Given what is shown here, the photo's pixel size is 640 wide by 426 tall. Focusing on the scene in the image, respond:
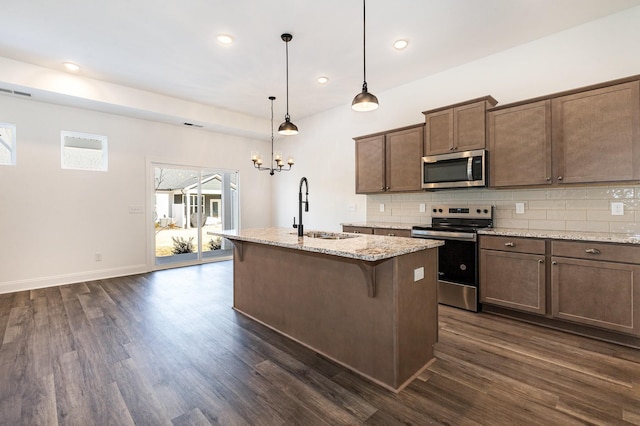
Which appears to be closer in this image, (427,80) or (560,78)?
(560,78)

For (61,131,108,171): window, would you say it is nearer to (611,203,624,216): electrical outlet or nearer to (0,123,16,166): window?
(0,123,16,166): window

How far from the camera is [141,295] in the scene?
3959mm

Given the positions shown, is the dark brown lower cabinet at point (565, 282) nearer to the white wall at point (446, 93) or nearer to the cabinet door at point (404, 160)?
the white wall at point (446, 93)

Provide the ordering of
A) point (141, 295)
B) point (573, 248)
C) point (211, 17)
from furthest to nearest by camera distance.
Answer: point (141, 295), point (211, 17), point (573, 248)

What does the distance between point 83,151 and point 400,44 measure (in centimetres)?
503

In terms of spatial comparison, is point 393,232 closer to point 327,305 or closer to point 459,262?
point 459,262

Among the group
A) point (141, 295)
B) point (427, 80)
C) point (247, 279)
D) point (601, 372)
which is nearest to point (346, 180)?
point (427, 80)

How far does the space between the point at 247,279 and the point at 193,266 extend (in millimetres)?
3101

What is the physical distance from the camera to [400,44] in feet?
11.0

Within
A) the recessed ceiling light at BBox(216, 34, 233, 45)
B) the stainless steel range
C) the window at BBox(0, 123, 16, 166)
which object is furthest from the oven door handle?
the window at BBox(0, 123, 16, 166)

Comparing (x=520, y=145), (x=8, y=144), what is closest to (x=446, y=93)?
(x=520, y=145)

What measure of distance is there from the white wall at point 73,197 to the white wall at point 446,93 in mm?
2459

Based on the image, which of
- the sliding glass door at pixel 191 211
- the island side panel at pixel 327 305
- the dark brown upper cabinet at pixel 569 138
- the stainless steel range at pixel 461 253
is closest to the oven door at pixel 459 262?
the stainless steel range at pixel 461 253

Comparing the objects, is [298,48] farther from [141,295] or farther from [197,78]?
Answer: [141,295]
